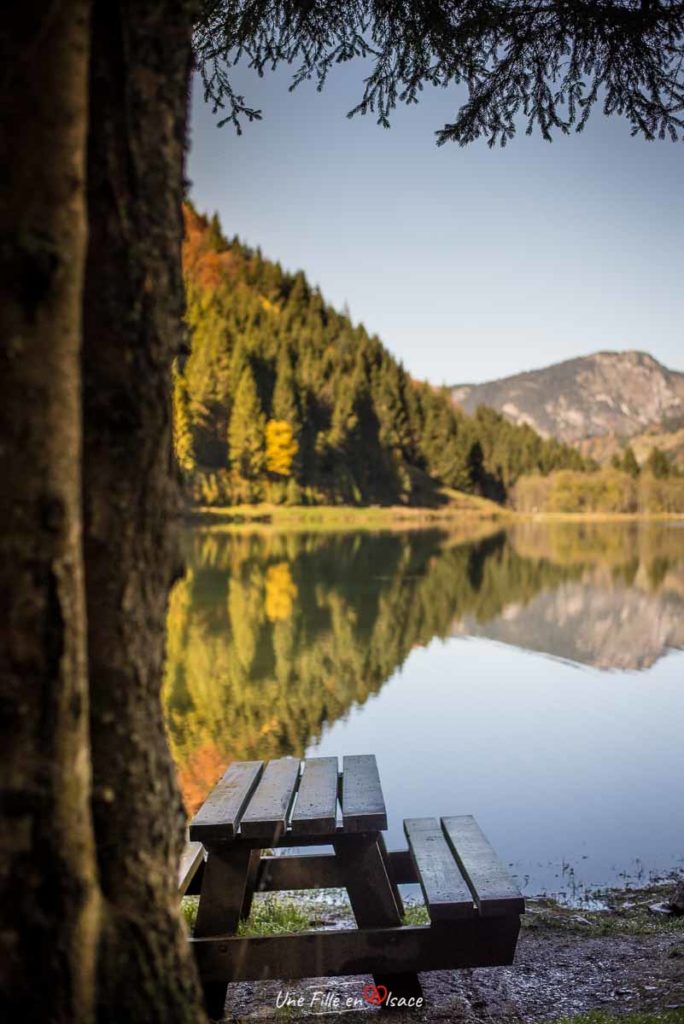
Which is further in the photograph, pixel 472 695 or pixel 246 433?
pixel 246 433

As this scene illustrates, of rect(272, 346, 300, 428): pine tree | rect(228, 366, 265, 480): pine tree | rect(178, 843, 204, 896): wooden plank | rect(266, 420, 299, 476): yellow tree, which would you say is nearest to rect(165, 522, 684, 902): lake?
rect(178, 843, 204, 896): wooden plank

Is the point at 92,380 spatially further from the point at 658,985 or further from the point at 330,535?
the point at 330,535

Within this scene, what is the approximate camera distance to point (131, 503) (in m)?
1.80

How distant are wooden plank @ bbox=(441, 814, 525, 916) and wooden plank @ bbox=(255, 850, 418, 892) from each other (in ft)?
1.06

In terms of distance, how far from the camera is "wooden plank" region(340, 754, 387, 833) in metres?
3.15

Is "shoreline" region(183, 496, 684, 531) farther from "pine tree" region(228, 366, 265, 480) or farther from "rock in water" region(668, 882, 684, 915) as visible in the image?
"rock in water" region(668, 882, 684, 915)

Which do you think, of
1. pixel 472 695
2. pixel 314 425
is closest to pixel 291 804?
pixel 472 695

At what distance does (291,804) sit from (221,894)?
43 cm

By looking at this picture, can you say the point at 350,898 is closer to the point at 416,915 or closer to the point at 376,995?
the point at 376,995

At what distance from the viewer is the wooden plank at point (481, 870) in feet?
9.43

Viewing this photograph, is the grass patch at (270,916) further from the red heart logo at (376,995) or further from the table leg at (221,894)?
the table leg at (221,894)

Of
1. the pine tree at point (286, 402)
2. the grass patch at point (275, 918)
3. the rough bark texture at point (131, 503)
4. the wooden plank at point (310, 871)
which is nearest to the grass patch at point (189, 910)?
the grass patch at point (275, 918)

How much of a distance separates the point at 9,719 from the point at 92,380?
67cm

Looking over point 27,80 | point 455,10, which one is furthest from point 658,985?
point 455,10
